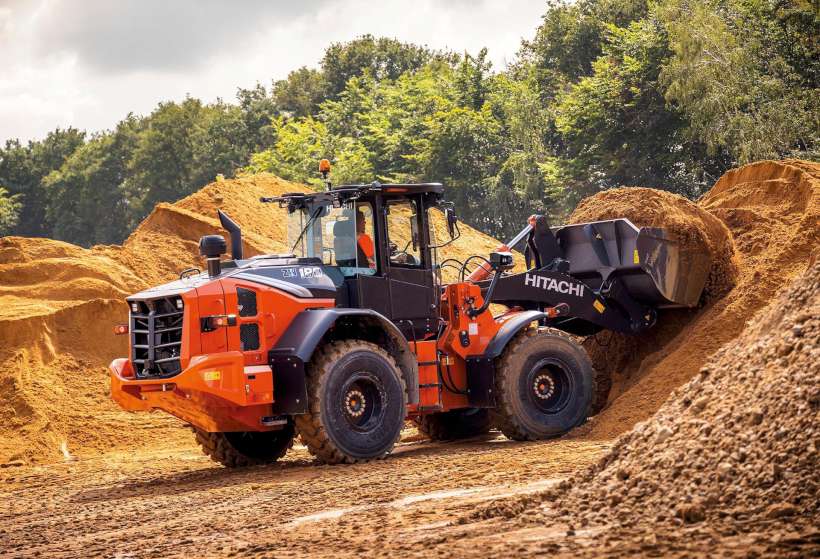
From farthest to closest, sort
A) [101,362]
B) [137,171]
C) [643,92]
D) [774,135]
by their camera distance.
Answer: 1. [137,171]
2. [643,92]
3. [774,135]
4. [101,362]

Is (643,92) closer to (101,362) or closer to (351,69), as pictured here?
(101,362)

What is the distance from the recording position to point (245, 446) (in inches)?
536

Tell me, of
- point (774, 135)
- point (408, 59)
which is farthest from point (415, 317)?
point (408, 59)

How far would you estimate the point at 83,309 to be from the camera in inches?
768

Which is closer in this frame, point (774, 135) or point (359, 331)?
point (359, 331)

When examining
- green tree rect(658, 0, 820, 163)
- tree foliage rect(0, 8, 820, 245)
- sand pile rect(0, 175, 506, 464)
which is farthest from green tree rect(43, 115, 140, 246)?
sand pile rect(0, 175, 506, 464)

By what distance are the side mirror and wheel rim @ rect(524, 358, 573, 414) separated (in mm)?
1954

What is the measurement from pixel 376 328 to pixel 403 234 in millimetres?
1194

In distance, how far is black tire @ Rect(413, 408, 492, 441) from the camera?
48.9 ft

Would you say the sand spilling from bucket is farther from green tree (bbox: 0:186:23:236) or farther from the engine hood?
green tree (bbox: 0:186:23:236)

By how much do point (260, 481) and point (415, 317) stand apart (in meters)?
2.69

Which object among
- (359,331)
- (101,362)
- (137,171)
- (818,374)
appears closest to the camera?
(818,374)

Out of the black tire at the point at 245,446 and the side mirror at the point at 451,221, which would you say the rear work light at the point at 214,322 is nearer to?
the black tire at the point at 245,446

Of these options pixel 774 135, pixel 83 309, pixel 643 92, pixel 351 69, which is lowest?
pixel 83 309
